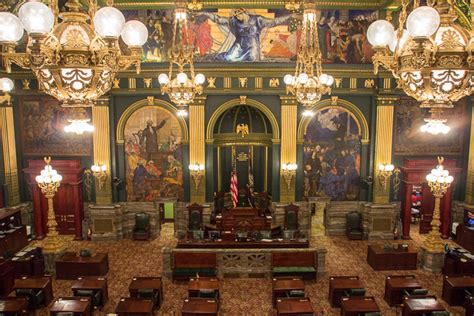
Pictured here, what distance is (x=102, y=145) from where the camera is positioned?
16.9 metres

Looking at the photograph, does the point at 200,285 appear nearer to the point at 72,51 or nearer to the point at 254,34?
the point at 72,51

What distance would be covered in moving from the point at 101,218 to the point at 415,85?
14.6 meters

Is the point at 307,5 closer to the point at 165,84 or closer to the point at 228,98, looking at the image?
the point at 165,84

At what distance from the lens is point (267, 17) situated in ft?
53.2

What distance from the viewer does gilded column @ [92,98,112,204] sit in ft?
55.0

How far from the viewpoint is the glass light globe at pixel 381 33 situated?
560 cm

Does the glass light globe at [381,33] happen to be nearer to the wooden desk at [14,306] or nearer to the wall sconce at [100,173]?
the wooden desk at [14,306]

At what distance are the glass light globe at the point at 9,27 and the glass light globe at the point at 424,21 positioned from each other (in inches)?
177

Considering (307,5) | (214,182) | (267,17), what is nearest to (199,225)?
(214,182)

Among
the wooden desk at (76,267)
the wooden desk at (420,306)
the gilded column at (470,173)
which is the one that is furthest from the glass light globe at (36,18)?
the gilded column at (470,173)

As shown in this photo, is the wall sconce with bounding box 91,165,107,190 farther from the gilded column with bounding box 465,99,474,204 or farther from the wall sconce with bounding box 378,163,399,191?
the gilded column with bounding box 465,99,474,204

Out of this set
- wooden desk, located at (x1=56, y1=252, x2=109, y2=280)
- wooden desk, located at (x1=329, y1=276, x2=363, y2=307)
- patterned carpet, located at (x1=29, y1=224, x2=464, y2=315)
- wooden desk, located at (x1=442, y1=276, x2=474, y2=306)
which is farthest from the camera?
wooden desk, located at (x1=56, y1=252, x2=109, y2=280)

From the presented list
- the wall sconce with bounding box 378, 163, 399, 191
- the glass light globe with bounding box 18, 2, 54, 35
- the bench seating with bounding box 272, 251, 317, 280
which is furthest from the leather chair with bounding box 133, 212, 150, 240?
the glass light globe with bounding box 18, 2, 54, 35

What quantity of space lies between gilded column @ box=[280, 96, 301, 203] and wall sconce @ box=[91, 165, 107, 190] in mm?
7271
